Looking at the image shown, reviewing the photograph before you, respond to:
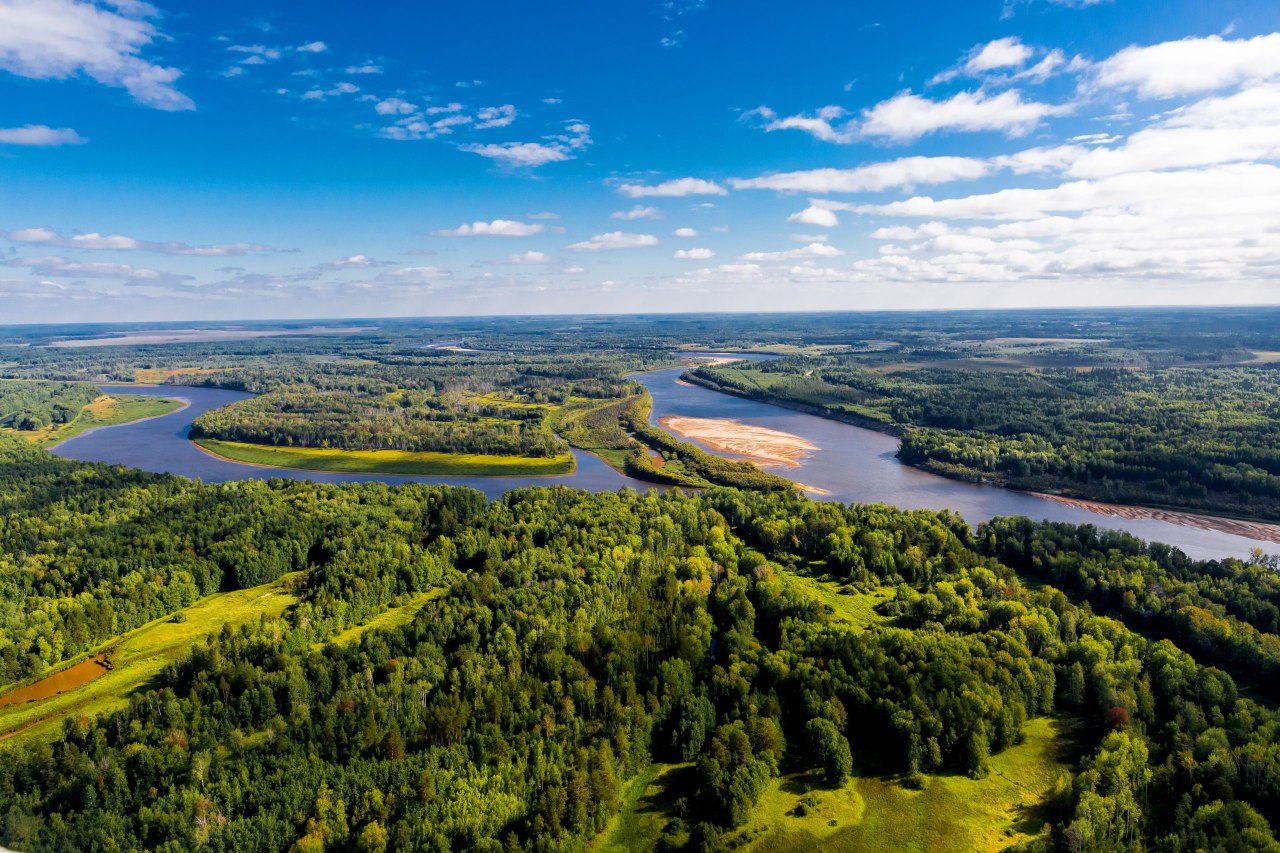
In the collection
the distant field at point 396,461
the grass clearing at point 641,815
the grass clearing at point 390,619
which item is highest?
the distant field at point 396,461

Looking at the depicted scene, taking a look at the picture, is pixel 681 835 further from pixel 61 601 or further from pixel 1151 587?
pixel 61 601

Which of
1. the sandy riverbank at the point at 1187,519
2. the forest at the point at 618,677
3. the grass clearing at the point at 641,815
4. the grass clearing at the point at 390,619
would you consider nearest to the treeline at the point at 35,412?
the forest at the point at 618,677

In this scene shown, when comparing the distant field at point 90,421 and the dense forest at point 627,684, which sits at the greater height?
the distant field at point 90,421

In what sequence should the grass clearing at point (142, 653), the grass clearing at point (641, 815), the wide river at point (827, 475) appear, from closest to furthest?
the grass clearing at point (641, 815), the grass clearing at point (142, 653), the wide river at point (827, 475)

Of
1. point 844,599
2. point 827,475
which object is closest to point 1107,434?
point 827,475

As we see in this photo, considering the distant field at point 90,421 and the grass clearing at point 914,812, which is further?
the distant field at point 90,421

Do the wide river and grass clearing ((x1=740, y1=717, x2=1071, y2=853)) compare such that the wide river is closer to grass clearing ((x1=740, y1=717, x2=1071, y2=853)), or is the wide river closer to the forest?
the forest

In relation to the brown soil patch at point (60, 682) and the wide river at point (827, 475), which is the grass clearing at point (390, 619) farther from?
the wide river at point (827, 475)
